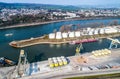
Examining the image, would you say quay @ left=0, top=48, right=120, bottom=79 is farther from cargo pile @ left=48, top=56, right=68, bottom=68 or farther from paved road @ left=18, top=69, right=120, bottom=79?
cargo pile @ left=48, top=56, right=68, bottom=68

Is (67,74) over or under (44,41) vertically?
under

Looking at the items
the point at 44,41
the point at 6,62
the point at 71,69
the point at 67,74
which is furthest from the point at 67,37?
the point at 67,74

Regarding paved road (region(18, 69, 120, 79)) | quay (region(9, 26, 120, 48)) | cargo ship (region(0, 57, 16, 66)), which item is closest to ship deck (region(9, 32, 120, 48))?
quay (region(9, 26, 120, 48))

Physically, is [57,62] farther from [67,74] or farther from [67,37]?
[67,37]


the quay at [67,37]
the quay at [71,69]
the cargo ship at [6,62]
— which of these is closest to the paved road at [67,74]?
the quay at [71,69]

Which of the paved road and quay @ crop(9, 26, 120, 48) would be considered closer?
the paved road

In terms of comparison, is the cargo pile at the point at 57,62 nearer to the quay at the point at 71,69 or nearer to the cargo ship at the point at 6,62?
the quay at the point at 71,69

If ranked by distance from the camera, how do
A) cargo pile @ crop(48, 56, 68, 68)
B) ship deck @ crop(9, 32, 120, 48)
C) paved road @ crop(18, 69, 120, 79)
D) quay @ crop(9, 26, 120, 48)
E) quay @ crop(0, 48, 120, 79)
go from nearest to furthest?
paved road @ crop(18, 69, 120, 79) → quay @ crop(0, 48, 120, 79) → cargo pile @ crop(48, 56, 68, 68) → ship deck @ crop(9, 32, 120, 48) → quay @ crop(9, 26, 120, 48)

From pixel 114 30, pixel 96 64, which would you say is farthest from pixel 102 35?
pixel 96 64
